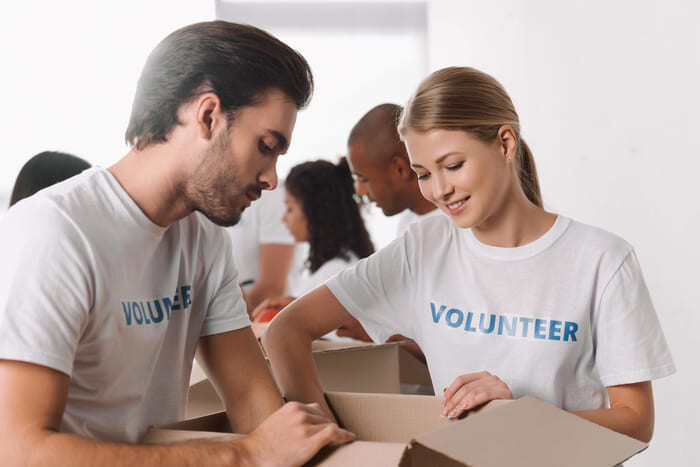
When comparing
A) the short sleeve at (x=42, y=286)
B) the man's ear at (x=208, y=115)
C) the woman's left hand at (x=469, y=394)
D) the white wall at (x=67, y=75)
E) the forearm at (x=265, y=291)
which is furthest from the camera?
the white wall at (x=67, y=75)

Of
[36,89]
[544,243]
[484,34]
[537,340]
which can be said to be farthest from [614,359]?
[36,89]

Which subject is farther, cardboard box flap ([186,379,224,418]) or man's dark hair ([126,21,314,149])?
cardboard box flap ([186,379,224,418])

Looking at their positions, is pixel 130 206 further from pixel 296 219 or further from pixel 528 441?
pixel 296 219

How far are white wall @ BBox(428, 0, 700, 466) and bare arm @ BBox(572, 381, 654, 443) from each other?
2.36 ft

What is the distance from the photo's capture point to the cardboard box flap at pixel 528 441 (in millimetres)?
653

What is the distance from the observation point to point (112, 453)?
77cm

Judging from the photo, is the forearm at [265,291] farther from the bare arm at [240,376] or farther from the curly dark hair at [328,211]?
the bare arm at [240,376]

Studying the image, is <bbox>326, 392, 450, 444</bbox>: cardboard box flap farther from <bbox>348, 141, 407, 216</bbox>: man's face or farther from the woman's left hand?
<bbox>348, 141, 407, 216</bbox>: man's face

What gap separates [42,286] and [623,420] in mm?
804

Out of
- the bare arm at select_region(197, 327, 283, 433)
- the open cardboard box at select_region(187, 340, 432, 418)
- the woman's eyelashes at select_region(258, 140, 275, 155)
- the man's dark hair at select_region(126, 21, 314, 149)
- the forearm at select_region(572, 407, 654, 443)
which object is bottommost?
the open cardboard box at select_region(187, 340, 432, 418)

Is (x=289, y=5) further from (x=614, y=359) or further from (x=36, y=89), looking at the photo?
(x=614, y=359)

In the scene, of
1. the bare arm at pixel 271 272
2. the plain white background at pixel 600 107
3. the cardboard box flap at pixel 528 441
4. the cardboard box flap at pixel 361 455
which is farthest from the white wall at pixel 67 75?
the cardboard box flap at pixel 528 441

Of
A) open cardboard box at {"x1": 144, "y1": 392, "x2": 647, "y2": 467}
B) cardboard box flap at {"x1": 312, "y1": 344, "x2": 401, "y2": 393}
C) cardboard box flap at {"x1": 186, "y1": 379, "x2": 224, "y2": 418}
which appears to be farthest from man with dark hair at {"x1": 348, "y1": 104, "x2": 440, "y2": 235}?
open cardboard box at {"x1": 144, "y1": 392, "x2": 647, "y2": 467}

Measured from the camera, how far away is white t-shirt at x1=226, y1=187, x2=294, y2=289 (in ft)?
9.77
